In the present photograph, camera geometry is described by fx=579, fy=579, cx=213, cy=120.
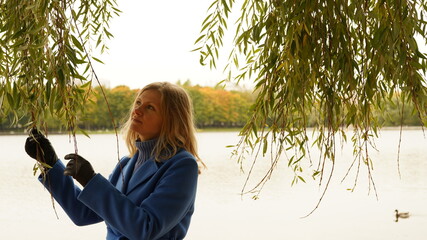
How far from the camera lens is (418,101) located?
142cm

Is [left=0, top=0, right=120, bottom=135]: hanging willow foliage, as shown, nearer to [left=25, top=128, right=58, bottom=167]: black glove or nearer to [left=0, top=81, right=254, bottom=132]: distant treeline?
[left=25, top=128, right=58, bottom=167]: black glove

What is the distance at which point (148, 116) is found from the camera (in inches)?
57.7

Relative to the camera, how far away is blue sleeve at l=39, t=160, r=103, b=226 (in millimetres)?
1478

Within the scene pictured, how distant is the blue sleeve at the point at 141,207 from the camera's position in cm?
128

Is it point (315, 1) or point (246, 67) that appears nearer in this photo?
point (315, 1)

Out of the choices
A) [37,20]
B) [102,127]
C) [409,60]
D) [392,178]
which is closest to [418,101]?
[409,60]

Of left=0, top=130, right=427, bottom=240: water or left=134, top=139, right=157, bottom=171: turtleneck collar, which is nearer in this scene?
left=134, top=139, right=157, bottom=171: turtleneck collar

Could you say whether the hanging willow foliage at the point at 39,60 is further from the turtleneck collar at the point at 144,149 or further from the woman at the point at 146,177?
the turtleneck collar at the point at 144,149

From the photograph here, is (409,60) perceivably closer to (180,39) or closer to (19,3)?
(19,3)

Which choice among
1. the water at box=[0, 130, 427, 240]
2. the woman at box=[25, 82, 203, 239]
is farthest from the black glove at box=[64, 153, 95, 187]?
the water at box=[0, 130, 427, 240]

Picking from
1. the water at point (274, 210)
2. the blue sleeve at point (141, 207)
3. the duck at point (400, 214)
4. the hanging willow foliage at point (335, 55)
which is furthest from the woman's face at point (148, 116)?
the duck at point (400, 214)

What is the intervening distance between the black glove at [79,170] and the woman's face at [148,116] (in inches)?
7.8

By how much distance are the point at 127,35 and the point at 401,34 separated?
967 inches

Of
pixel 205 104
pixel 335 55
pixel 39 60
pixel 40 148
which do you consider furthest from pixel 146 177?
pixel 205 104
